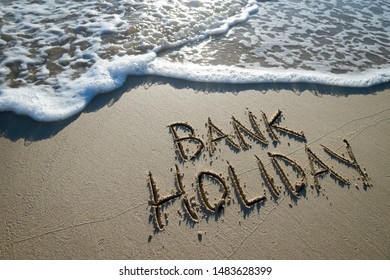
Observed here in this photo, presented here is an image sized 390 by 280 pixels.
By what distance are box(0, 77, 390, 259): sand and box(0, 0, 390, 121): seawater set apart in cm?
36

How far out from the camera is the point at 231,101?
124 inches

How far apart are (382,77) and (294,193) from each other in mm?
2342

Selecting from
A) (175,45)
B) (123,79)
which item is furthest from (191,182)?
(175,45)

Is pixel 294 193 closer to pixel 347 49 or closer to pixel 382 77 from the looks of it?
pixel 382 77

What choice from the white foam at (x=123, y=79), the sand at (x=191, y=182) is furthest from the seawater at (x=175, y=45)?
the sand at (x=191, y=182)

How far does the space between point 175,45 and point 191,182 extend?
2.29 m

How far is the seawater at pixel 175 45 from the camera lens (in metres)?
3.29

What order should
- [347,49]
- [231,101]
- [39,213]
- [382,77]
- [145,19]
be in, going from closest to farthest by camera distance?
1. [39,213]
2. [231,101]
3. [382,77]
4. [347,49]
5. [145,19]

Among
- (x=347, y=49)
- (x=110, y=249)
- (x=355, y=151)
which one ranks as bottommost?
(x=110, y=249)

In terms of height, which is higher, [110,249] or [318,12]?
[318,12]

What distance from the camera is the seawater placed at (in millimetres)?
3287

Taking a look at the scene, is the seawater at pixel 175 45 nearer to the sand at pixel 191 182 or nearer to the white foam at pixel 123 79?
the white foam at pixel 123 79

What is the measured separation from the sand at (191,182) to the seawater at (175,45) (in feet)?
1.19

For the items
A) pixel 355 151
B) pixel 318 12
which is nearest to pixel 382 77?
pixel 355 151
